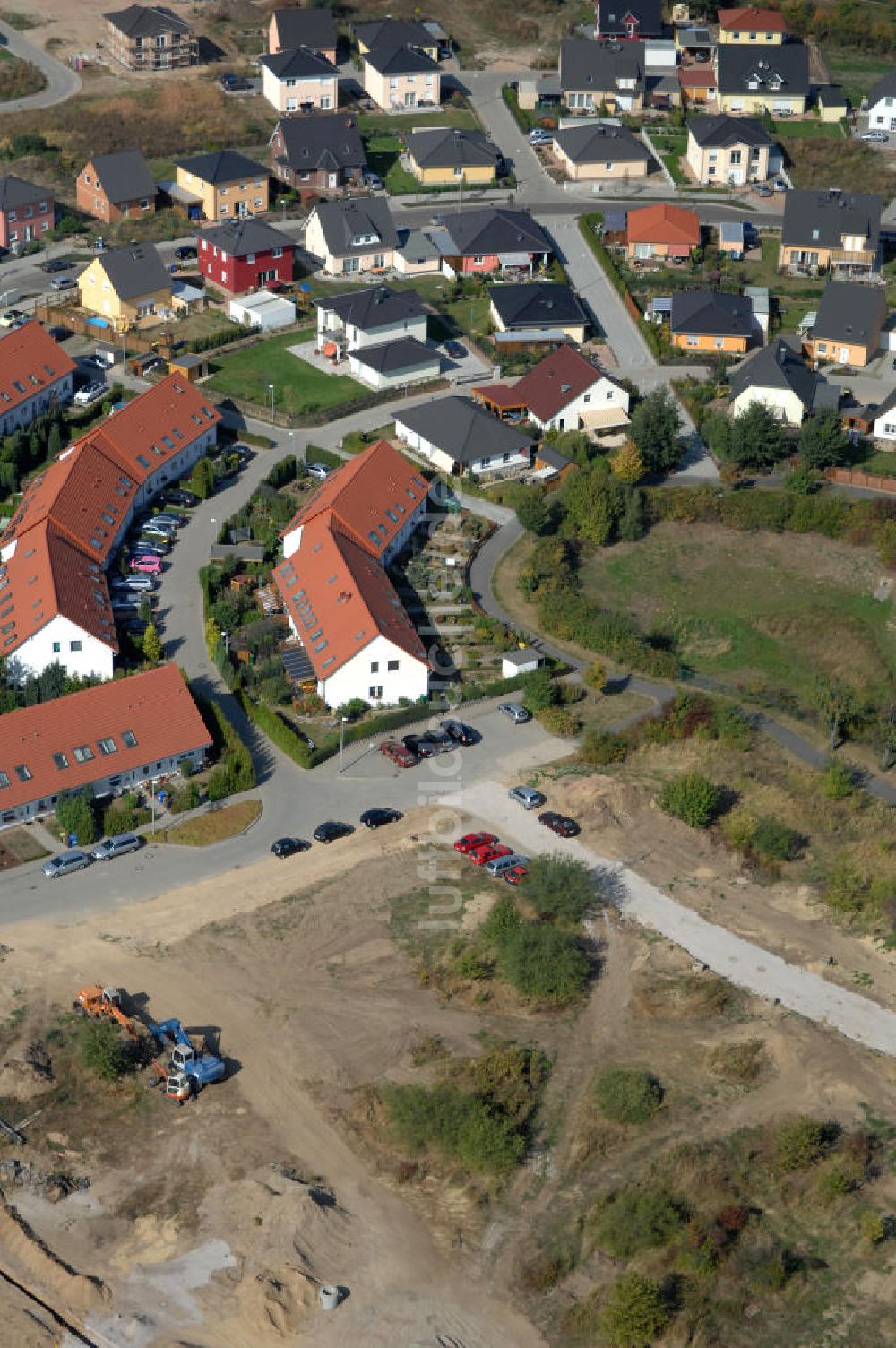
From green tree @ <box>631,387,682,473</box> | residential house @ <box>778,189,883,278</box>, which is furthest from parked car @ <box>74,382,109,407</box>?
residential house @ <box>778,189,883,278</box>

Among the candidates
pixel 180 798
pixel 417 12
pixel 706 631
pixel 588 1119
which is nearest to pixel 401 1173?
pixel 588 1119

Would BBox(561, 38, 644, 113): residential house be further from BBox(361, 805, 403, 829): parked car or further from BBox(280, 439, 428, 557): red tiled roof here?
BBox(361, 805, 403, 829): parked car

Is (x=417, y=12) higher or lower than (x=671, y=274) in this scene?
higher

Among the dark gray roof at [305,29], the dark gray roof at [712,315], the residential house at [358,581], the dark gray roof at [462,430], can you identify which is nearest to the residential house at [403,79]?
the dark gray roof at [305,29]

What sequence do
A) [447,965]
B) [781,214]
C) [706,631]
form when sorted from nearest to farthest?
[447,965] → [706,631] → [781,214]

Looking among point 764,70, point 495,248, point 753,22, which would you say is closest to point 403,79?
point 764,70

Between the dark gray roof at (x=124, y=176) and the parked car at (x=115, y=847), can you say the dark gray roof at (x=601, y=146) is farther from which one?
the parked car at (x=115, y=847)

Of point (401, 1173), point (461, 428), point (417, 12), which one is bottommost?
point (401, 1173)

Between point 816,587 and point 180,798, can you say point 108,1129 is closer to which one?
point 180,798
